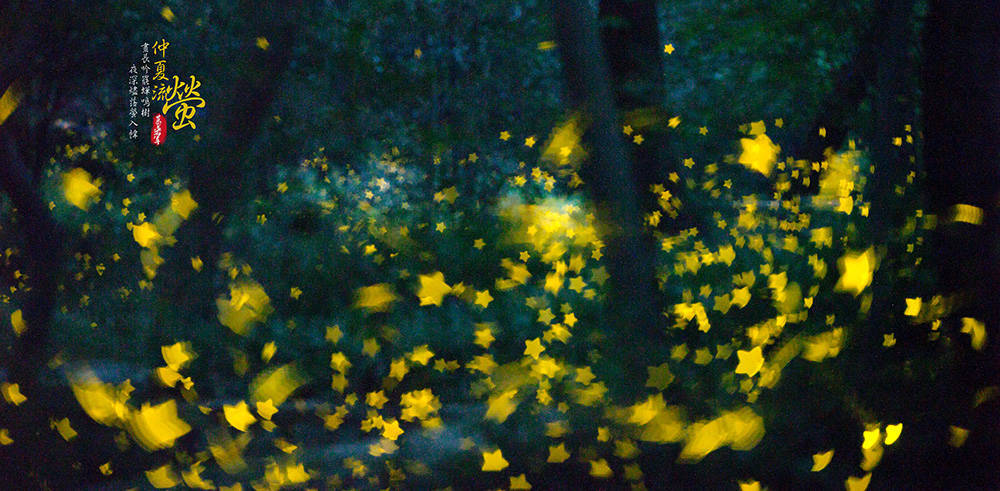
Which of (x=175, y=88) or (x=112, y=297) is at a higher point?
(x=175, y=88)

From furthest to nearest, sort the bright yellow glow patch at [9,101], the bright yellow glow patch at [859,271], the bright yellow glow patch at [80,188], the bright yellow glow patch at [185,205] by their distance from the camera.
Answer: the bright yellow glow patch at [80,188]
the bright yellow glow patch at [9,101]
the bright yellow glow patch at [859,271]
the bright yellow glow patch at [185,205]

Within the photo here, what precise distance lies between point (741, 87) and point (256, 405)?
6419 millimetres

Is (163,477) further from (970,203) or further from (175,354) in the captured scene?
(970,203)

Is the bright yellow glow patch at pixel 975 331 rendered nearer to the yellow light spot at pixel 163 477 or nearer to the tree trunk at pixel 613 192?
the tree trunk at pixel 613 192

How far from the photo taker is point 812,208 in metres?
8.98

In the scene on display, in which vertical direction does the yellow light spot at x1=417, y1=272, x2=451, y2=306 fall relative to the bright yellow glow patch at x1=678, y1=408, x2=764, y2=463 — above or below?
below

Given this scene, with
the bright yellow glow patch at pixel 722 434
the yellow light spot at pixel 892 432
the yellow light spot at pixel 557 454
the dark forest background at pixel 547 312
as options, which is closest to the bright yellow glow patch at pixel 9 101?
the dark forest background at pixel 547 312

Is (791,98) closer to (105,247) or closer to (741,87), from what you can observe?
(741,87)

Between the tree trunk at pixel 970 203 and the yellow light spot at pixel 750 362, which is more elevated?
the tree trunk at pixel 970 203

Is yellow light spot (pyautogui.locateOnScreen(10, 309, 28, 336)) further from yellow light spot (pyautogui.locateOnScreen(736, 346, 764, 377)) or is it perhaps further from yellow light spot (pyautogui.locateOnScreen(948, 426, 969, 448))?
yellow light spot (pyautogui.locateOnScreen(948, 426, 969, 448))

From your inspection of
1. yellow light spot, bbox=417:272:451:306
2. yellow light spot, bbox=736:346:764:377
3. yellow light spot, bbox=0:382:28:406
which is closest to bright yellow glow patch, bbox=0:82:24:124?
yellow light spot, bbox=0:382:28:406

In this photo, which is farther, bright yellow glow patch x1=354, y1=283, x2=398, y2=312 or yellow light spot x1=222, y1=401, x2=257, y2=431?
bright yellow glow patch x1=354, y1=283, x2=398, y2=312

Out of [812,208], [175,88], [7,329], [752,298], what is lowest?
[812,208]

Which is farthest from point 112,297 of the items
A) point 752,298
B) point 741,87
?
point 741,87
